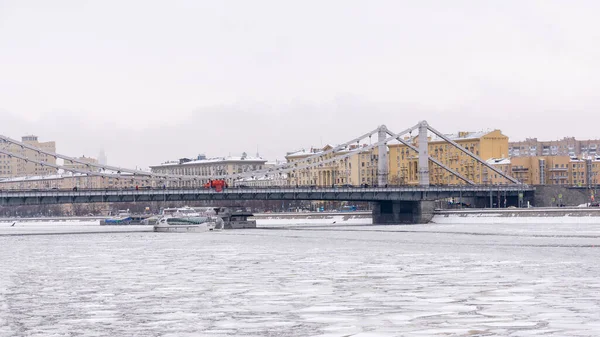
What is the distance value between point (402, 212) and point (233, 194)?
24011 millimetres

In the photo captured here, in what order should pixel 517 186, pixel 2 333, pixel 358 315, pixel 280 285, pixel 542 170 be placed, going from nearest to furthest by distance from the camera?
1. pixel 2 333
2. pixel 358 315
3. pixel 280 285
4. pixel 517 186
5. pixel 542 170

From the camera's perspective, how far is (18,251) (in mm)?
62281

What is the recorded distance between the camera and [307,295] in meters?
30.1

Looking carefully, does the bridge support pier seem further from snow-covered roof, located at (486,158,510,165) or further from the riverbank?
snow-covered roof, located at (486,158,510,165)

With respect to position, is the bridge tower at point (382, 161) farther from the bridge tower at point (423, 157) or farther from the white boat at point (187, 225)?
the white boat at point (187, 225)

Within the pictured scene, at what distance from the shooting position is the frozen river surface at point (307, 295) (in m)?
23.7

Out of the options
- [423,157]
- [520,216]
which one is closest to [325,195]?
[520,216]

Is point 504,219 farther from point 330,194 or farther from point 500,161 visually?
point 500,161

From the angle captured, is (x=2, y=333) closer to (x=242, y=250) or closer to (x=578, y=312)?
(x=578, y=312)

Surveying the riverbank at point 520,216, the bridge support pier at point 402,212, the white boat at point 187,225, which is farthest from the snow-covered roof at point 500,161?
the white boat at point 187,225

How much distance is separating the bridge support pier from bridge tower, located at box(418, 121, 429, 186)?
11.6 ft

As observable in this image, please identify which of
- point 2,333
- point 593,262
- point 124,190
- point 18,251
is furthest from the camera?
point 124,190

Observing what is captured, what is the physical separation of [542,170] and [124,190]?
103159 millimetres

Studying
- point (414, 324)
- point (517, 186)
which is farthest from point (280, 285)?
point (517, 186)
